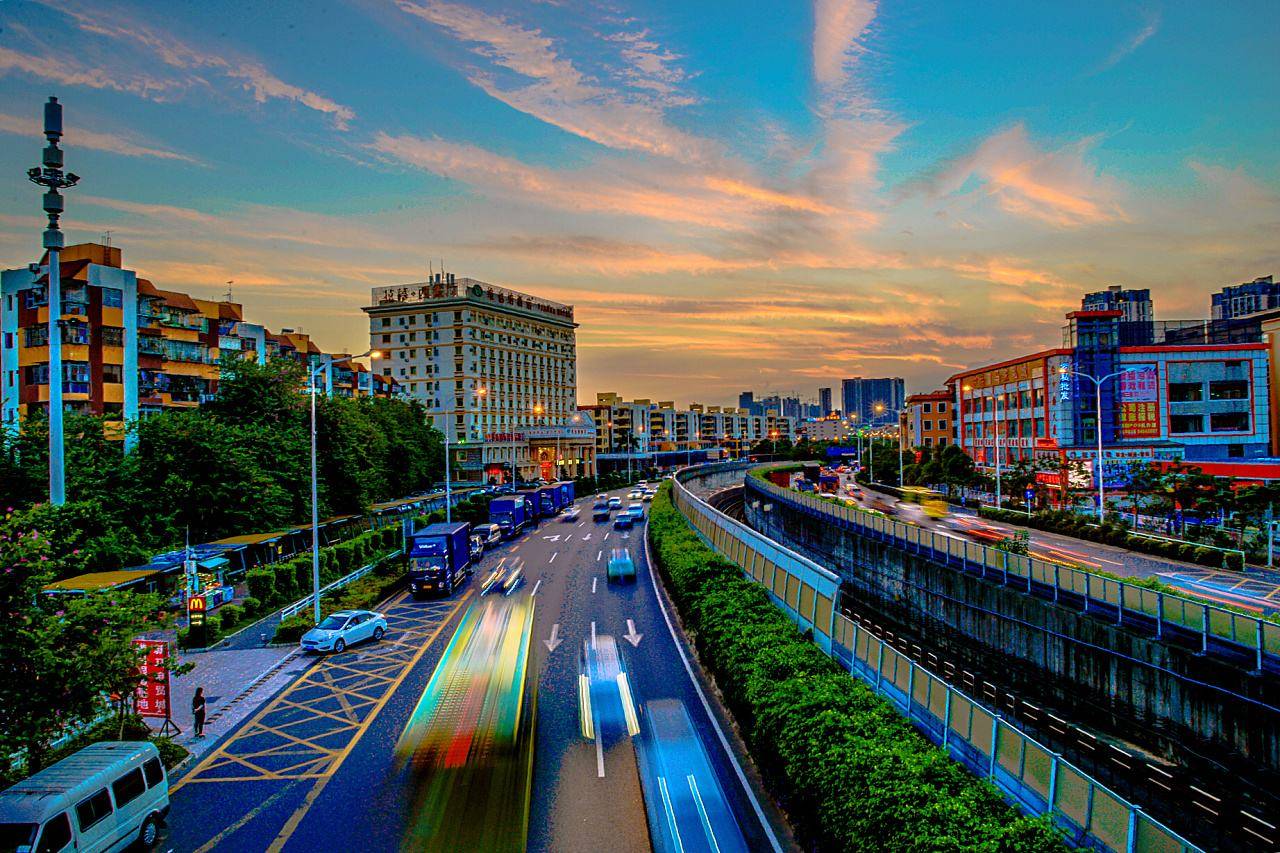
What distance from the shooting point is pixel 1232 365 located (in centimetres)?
5750

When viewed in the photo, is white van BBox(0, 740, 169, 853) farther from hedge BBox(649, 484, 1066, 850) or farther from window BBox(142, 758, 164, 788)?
hedge BBox(649, 484, 1066, 850)

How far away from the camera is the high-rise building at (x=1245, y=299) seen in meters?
99.9

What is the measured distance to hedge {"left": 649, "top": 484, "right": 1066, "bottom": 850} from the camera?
30.0ft

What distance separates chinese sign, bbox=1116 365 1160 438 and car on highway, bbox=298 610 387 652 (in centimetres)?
5980

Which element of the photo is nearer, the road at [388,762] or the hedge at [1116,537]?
the road at [388,762]

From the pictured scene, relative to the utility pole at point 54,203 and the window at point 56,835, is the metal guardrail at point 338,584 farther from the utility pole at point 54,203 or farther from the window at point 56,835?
the window at point 56,835

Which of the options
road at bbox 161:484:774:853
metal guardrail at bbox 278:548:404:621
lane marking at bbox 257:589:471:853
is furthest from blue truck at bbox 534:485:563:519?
lane marking at bbox 257:589:471:853

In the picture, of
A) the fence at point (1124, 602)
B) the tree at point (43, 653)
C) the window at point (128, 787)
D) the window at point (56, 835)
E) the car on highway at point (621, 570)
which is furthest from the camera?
the car on highway at point (621, 570)

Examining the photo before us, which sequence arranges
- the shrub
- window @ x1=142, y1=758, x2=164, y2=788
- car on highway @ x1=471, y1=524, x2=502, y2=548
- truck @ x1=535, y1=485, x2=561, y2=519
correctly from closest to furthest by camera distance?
window @ x1=142, y1=758, x2=164, y2=788, the shrub, car on highway @ x1=471, y1=524, x2=502, y2=548, truck @ x1=535, y1=485, x2=561, y2=519

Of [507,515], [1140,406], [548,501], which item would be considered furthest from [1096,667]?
[548,501]

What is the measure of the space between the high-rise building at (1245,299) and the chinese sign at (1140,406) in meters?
56.6

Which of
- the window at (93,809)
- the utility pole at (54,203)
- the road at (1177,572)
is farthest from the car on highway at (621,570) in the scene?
the window at (93,809)

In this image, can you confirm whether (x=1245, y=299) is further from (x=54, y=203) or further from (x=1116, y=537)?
(x=54, y=203)

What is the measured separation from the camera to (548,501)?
66.0 meters
